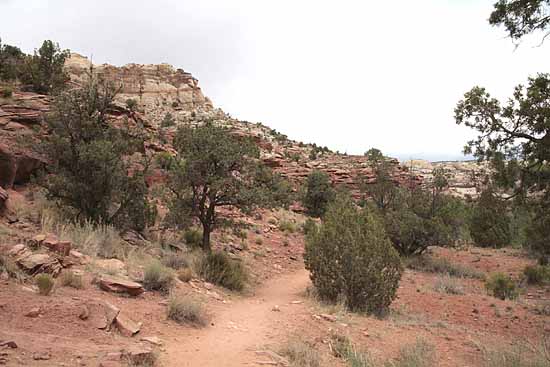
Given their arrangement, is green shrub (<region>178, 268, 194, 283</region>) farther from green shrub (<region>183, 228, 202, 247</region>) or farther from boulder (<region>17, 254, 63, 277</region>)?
green shrub (<region>183, 228, 202, 247</region>)

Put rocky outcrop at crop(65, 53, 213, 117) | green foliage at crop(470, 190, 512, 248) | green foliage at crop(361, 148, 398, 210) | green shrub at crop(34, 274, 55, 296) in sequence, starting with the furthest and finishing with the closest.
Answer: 1. rocky outcrop at crop(65, 53, 213, 117)
2. green foliage at crop(470, 190, 512, 248)
3. green foliage at crop(361, 148, 398, 210)
4. green shrub at crop(34, 274, 55, 296)

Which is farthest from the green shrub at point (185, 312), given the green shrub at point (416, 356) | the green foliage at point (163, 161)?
the green foliage at point (163, 161)

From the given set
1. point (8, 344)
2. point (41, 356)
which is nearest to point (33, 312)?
point (8, 344)

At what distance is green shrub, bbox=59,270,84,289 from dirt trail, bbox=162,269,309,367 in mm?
2131

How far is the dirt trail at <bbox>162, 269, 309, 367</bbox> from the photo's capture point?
5.61 m

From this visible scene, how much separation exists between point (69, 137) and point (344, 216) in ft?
30.7

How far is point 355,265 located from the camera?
10312 mm

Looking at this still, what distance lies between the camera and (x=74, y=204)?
12734mm

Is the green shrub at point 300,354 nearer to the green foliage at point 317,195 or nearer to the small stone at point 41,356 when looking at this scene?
the small stone at point 41,356

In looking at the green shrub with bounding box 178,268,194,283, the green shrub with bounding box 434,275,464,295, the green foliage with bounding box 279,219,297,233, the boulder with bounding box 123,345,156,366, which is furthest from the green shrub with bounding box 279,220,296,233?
the boulder with bounding box 123,345,156,366

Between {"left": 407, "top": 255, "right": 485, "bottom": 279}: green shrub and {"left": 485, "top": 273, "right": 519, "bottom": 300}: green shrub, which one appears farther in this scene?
{"left": 407, "top": 255, "right": 485, "bottom": 279}: green shrub

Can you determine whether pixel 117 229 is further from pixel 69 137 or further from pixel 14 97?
pixel 14 97

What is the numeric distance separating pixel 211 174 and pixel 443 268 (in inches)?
529

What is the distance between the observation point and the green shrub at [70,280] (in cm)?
699
